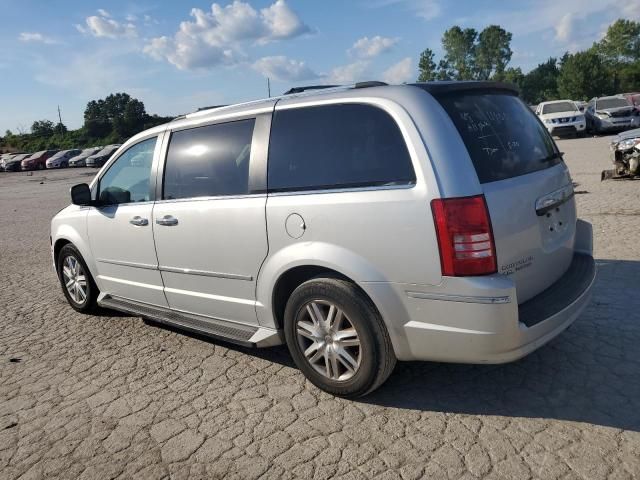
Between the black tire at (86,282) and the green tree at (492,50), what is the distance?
117938mm

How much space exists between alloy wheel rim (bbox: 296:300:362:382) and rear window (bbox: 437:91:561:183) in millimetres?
1183

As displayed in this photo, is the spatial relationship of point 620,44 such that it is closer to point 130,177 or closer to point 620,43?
point 620,43

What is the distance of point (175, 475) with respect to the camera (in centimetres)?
283

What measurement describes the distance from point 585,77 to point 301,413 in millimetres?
73225

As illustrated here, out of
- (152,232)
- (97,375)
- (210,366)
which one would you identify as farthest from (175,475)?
(152,232)

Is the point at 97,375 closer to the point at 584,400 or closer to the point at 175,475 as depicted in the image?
the point at 175,475

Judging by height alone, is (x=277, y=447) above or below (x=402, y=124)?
below

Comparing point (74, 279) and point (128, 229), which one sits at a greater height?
point (128, 229)

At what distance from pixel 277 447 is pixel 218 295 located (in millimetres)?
1322

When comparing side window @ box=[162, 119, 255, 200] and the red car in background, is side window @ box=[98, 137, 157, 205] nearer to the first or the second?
side window @ box=[162, 119, 255, 200]

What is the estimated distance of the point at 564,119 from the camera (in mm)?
23422

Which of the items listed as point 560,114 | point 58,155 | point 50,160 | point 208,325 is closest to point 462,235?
point 208,325

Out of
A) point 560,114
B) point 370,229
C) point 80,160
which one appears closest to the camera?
point 370,229

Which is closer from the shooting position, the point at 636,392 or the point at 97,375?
the point at 636,392
